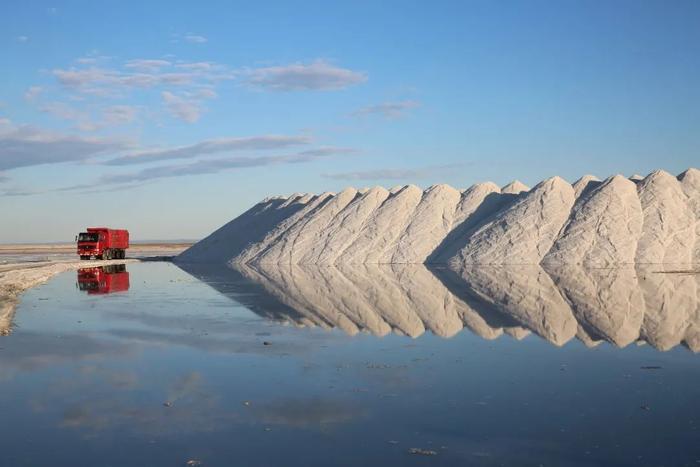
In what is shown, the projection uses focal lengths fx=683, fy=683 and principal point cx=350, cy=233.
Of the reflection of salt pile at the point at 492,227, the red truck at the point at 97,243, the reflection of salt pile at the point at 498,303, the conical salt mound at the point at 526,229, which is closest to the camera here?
the reflection of salt pile at the point at 498,303

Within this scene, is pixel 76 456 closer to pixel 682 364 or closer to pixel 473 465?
pixel 473 465

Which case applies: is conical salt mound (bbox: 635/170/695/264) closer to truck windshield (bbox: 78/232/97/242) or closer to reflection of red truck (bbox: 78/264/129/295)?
reflection of red truck (bbox: 78/264/129/295)

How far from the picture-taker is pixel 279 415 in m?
9.34

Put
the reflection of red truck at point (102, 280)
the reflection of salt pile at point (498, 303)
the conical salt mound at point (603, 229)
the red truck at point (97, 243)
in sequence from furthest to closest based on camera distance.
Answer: the red truck at point (97, 243)
the conical salt mound at point (603, 229)
the reflection of red truck at point (102, 280)
the reflection of salt pile at point (498, 303)

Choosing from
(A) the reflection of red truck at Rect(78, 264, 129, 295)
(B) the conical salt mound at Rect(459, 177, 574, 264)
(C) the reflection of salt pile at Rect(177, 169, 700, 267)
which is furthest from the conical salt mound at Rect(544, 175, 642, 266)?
(A) the reflection of red truck at Rect(78, 264, 129, 295)

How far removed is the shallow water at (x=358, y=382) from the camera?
7930 millimetres

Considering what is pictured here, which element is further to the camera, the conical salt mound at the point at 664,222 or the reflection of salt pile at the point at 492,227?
the reflection of salt pile at the point at 492,227

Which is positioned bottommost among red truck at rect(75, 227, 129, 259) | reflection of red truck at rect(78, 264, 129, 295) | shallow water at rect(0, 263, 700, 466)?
shallow water at rect(0, 263, 700, 466)

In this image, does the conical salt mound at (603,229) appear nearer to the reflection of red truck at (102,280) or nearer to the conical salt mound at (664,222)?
the conical salt mound at (664,222)

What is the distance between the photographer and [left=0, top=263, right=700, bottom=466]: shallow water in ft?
26.0

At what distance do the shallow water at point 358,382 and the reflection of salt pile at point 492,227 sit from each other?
2017 cm

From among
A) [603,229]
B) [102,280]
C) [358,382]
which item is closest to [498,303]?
[358,382]

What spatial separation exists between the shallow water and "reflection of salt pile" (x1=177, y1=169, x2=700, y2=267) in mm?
20173

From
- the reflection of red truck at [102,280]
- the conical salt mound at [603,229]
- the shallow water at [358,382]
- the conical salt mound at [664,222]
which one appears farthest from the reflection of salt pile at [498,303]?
the conical salt mound at [664,222]
